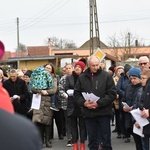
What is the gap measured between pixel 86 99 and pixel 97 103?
0.23 m

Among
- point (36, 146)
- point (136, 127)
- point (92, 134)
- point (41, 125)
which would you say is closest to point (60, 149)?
point (41, 125)

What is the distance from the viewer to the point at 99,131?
7207 mm

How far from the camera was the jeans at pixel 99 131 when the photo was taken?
7059 millimetres

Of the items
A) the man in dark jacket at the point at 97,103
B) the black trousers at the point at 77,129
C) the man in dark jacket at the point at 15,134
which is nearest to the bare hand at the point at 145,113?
the man in dark jacket at the point at 97,103

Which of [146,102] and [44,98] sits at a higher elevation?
[146,102]

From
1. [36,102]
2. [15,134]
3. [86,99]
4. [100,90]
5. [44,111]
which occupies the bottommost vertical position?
[44,111]

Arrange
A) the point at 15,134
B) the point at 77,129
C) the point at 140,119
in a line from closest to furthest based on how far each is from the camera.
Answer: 1. the point at 15,134
2. the point at 140,119
3. the point at 77,129

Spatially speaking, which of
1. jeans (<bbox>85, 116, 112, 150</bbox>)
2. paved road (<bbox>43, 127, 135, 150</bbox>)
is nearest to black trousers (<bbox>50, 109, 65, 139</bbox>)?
paved road (<bbox>43, 127, 135, 150</bbox>)

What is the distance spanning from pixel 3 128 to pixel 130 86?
5854 mm

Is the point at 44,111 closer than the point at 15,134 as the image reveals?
No

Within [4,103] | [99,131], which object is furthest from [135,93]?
[4,103]

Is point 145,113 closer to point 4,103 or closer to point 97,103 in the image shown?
point 97,103

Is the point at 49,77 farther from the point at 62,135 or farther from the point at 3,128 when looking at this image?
the point at 3,128

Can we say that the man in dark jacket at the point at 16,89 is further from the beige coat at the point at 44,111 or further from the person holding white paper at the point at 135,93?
the person holding white paper at the point at 135,93
